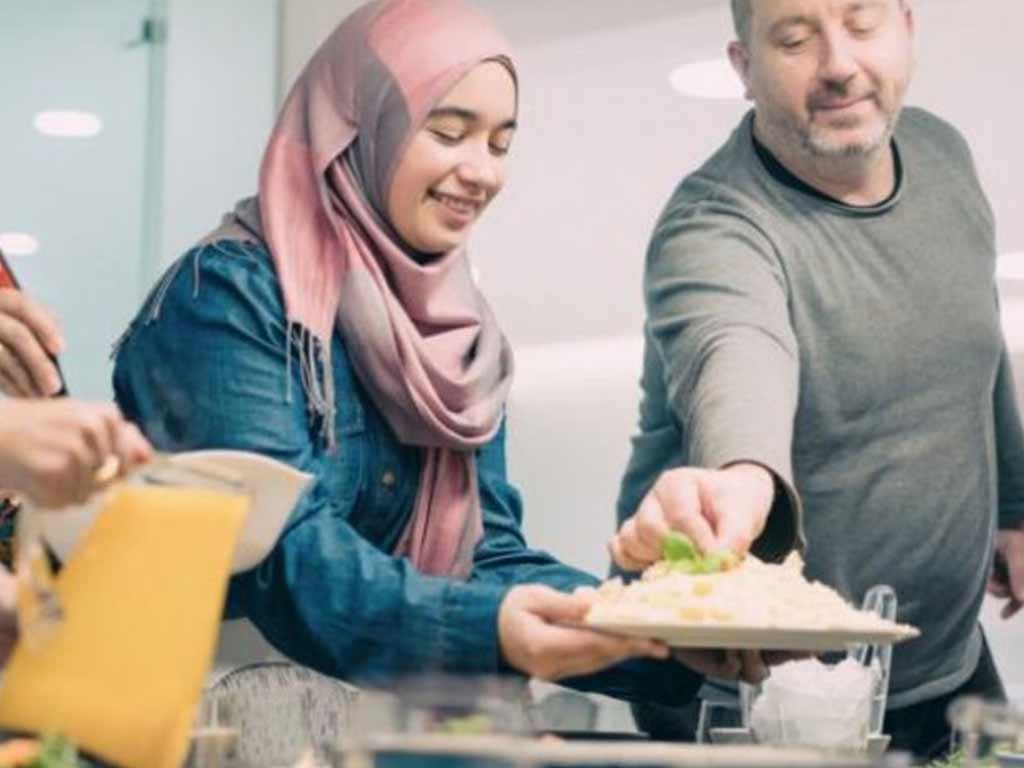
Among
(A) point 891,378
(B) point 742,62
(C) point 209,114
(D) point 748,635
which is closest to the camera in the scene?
(D) point 748,635

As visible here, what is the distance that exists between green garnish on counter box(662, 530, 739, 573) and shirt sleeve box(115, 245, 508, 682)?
0.84 ft

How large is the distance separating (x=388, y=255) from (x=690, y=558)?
3.02 ft

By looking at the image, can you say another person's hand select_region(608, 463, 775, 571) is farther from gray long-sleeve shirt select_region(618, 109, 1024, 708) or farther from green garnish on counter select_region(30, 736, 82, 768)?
green garnish on counter select_region(30, 736, 82, 768)

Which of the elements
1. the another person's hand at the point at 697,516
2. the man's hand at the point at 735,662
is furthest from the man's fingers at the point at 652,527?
the man's hand at the point at 735,662

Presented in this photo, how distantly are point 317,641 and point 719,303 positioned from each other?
67cm

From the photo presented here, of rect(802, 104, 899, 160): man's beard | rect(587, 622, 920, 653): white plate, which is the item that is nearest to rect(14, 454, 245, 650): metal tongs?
rect(587, 622, 920, 653): white plate

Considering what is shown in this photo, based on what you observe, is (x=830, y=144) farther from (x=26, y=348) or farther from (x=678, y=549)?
(x=26, y=348)

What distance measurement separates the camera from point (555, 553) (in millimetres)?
2857

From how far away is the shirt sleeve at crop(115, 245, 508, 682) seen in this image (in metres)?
2.03

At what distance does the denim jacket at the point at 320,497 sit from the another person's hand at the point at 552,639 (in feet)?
0.10

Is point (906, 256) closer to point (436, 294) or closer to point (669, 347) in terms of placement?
point (669, 347)

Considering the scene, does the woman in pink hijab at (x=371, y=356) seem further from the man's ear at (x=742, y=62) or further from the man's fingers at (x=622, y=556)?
the man's ear at (x=742, y=62)

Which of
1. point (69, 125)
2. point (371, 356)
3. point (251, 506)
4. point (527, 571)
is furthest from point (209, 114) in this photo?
point (251, 506)

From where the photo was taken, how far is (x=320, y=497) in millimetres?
2256
